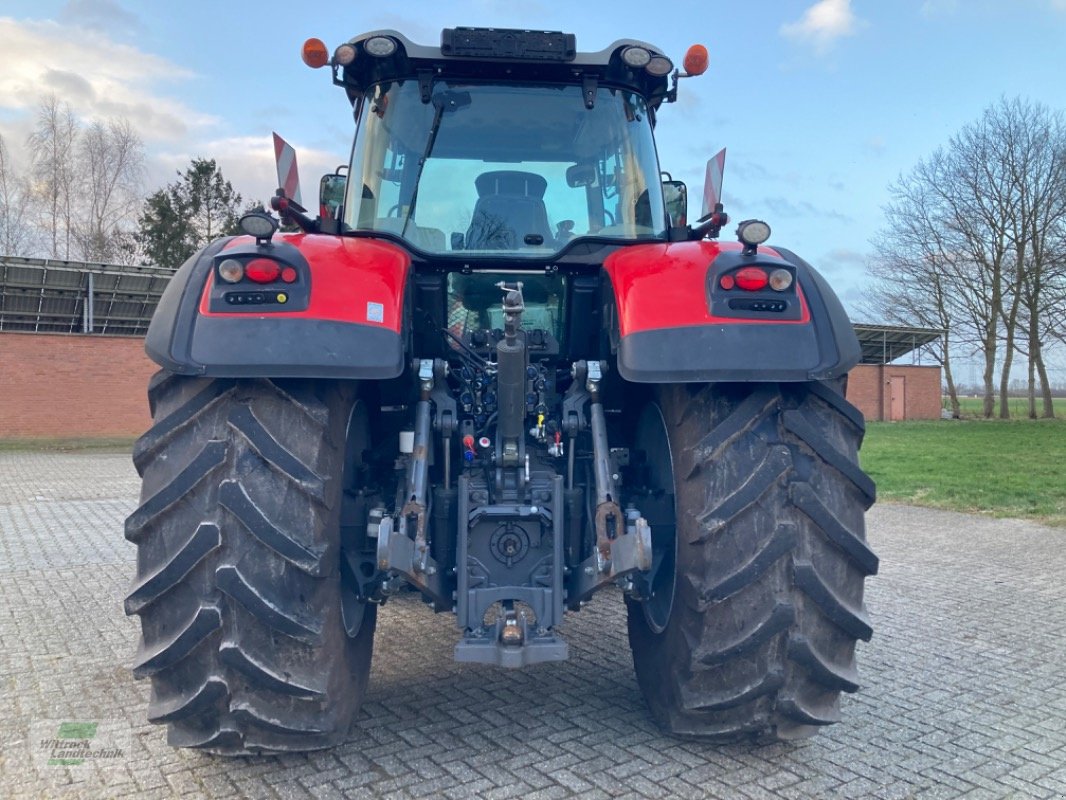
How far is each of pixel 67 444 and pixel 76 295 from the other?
4.80 m

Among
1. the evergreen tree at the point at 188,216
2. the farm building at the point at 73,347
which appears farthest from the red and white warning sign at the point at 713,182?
the evergreen tree at the point at 188,216

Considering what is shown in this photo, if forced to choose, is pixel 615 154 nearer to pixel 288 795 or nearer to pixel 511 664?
pixel 511 664

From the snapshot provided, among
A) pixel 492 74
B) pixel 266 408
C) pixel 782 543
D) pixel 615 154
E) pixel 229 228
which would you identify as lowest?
pixel 782 543

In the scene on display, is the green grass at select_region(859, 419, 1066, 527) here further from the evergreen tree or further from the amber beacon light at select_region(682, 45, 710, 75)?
the evergreen tree

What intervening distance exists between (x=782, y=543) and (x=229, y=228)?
35.2 meters

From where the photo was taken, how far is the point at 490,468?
128 inches

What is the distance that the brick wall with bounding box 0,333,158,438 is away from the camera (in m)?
22.9

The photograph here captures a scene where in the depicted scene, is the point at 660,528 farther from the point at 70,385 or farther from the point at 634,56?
the point at 70,385

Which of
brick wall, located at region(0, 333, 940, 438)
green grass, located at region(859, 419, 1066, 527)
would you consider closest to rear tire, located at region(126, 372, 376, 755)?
green grass, located at region(859, 419, 1066, 527)

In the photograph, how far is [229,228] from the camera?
114ft

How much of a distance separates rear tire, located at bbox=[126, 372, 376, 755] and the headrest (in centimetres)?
130

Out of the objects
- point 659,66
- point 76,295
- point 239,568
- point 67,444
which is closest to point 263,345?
point 239,568

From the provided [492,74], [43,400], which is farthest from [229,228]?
[492,74]

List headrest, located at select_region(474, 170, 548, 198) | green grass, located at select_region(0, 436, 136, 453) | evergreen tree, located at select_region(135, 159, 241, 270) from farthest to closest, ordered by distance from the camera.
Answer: evergreen tree, located at select_region(135, 159, 241, 270) → green grass, located at select_region(0, 436, 136, 453) → headrest, located at select_region(474, 170, 548, 198)
